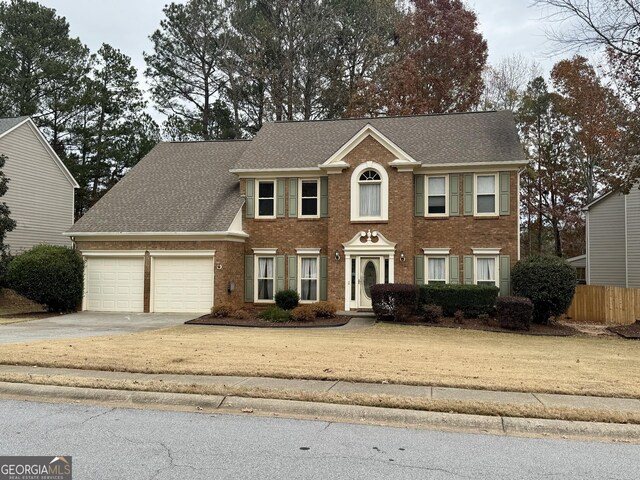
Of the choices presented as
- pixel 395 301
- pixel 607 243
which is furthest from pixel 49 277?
pixel 607 243

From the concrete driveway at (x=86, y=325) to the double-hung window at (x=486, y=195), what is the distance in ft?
37.2

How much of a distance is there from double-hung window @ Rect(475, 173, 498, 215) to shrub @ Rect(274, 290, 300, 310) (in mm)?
7501

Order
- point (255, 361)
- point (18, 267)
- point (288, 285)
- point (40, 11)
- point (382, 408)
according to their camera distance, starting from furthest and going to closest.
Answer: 1. point (40, 11)
2. point (288, 285)
3. point (18, 267)
4. point (255, 361)
5. point (382, 408)

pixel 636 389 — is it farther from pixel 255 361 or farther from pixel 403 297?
pixel 403 297

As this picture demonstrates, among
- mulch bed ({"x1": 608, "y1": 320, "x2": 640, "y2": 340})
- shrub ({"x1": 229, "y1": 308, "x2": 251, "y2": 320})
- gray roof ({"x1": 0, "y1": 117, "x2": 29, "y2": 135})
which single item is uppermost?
gray roof ({"x1": 0, "y1": 117, "x2": 29, "y2": 135})

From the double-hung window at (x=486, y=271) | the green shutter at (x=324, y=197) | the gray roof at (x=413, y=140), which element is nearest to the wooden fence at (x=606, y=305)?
the double-hung window at (x=486, y=271)

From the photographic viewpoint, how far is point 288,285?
22.5m

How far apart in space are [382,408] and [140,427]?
2.92 m

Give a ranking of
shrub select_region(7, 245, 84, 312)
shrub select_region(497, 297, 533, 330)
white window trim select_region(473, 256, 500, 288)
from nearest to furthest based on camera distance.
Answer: shrub select_region(497, 297, 533, 330) < shrub select_region(7, 245, 84, 312) < white window trim select_region(473, 256, 500, 288)

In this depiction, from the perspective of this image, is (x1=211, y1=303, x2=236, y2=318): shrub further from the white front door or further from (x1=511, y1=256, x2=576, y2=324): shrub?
(x1=511, y1=256, x2=576, y2=324): shrub

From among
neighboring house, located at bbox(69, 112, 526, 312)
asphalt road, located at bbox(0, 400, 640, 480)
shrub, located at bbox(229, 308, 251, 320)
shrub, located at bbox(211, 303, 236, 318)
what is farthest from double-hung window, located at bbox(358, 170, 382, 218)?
asphalt road, located at bbox(0, 400, 640, 480)

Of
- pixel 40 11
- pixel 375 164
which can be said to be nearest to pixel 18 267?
pixel 375 164

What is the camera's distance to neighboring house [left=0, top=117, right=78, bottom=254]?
28.5 metres

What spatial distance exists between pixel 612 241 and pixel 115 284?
77.3ft
